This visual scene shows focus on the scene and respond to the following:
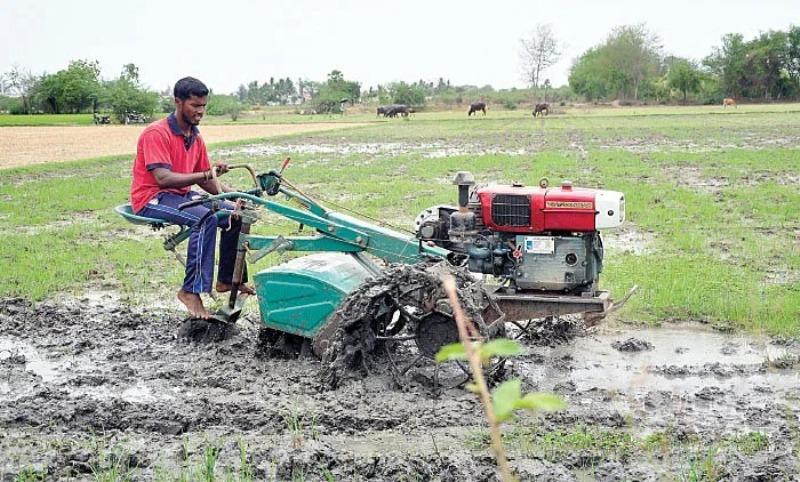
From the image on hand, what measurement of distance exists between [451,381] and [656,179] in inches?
567

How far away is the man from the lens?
6.87m

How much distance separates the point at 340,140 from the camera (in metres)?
39.5

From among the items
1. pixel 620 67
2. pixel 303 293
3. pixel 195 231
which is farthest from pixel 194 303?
pixel 620 67

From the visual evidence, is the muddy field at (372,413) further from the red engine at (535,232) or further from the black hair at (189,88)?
the black hair at (189,88)

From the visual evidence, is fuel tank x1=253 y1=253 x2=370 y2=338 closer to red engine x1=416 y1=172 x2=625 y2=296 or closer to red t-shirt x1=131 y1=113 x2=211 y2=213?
red engine x1=416 y1=172 x2=625 y2=296

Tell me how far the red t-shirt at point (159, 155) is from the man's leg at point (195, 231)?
10 centimetres

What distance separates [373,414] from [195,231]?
88.6 inches

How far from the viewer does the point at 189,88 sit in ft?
22.7

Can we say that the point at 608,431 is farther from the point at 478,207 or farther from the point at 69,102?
the point at 69,102

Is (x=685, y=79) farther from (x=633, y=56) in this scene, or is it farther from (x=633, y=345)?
(x=633, y=345)

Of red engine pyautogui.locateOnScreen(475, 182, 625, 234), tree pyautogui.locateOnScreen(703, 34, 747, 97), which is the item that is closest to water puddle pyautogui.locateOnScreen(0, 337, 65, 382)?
red engine pyautogui.locateOnScreen(475, 182, 625, 234)

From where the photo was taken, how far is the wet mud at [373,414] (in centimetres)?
474

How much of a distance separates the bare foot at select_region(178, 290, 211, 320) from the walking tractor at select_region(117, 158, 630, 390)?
1.61 feet

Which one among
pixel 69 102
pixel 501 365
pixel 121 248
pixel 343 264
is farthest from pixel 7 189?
pixel 69 102
